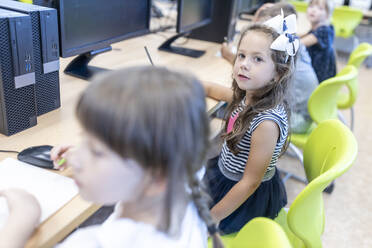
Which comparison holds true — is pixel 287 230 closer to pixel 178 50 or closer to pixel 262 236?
pixel 262 236

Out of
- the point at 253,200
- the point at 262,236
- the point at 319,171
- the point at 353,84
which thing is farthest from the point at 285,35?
the point at 353,84

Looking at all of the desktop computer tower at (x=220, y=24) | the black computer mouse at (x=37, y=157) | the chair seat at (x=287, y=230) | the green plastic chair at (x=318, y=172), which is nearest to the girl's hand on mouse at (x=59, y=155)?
the black computer mouse at (x=37, y=157)

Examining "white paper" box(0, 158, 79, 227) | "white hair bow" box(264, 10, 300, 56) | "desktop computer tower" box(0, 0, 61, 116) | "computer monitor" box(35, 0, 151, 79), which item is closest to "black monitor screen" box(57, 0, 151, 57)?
"computer monitor" box(35, 0, 151, 79)

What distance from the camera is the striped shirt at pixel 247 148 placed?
104 centimetres

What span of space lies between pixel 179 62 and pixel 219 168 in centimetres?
73

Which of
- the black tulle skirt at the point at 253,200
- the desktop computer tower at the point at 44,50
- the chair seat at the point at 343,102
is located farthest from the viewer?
the chair seat at the point at 343,102

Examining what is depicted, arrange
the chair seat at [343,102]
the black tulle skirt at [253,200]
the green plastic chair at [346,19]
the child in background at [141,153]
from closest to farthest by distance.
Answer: the child in background at [141,153] → the black tulle skirt at [253,200] → the chair seat at [343,102] → the green plastic chair at [346,19]

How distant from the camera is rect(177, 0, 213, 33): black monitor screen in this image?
181 centimetres

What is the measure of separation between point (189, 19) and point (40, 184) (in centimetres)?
138

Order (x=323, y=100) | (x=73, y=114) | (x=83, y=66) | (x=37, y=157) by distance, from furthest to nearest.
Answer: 1. (x=323, y=100)
2. (x=83, y=66)
3. (x=73, y=114)
4. (x=37, y=157)

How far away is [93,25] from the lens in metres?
1.28

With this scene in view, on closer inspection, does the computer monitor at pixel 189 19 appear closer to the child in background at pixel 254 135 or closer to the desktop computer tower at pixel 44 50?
the child in background at pixel 254 135

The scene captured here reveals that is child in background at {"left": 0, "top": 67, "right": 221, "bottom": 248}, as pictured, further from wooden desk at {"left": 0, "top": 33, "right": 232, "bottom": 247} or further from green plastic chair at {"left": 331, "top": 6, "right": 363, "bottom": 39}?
green plastic chair at {"left": 331, "top": 6, "right": 363, "bottom": 39}

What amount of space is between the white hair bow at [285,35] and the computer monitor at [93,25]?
593mm
